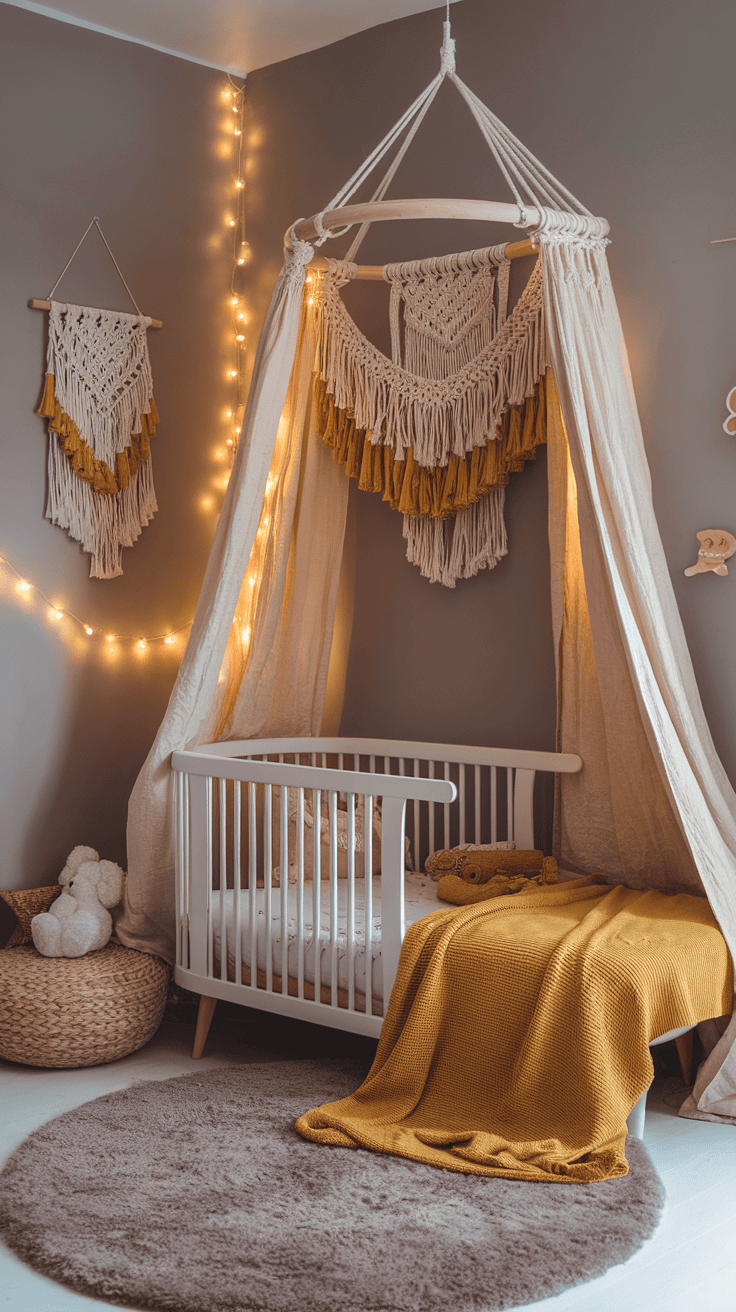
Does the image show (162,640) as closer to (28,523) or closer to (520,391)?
(28,523)

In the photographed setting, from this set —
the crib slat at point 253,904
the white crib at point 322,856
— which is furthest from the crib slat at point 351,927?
the crib slat at point 253,904

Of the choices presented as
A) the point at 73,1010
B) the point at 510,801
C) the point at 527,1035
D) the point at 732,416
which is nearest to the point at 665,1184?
the point at 527,1035

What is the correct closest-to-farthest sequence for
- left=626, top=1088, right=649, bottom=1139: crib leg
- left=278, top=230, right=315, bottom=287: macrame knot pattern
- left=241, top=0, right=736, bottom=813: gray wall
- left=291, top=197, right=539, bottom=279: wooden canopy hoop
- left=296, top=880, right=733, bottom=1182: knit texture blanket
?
left=296, top=880, right=733, bottom=1182: knit texture blanket
left=626, top=1088, right=649, bottom=1139: crib leg
left=291, top=197, right=539, bottom=279: wooden canopy hoop
left=241, top=0, right=736, bottom=813: gray wall
left=278, top=230, right=315, bottom=287: macrame knot pattern

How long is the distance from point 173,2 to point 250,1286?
3204 mm

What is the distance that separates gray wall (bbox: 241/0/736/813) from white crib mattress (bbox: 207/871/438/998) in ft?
2.10

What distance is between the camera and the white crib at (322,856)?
2367 mm

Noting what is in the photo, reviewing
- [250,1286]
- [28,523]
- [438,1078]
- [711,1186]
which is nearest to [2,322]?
[28,523]

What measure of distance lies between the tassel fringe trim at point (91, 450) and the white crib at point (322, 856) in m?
0.87

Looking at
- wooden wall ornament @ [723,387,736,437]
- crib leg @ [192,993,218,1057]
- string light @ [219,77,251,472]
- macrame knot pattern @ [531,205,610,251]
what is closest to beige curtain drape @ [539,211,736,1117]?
macrame knot pattern @ [531,205,610,251]

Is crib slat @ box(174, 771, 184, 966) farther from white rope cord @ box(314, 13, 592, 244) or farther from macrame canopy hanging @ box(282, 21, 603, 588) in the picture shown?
white rope cord @ box(314, 13, 592, 244)

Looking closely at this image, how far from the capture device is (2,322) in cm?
304

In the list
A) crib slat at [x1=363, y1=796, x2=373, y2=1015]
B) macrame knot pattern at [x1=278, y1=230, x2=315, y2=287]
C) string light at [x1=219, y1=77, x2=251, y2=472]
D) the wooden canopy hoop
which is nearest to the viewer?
crib slat at [x1=363, y1=796, x2=373, y2=1015]

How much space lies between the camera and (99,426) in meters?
3.23

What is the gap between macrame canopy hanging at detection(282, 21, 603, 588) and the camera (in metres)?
2.89
